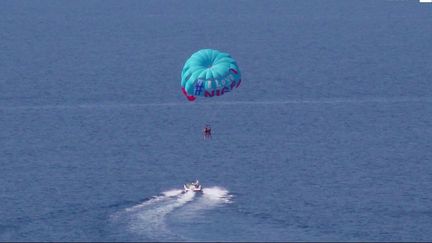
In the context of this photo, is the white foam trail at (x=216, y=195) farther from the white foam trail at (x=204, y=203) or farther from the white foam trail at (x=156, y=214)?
the white foam trail at (x=156, y=214)

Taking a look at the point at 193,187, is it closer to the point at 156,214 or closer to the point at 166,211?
the point at 166,211

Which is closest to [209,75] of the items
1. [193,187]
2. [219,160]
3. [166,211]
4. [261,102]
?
[166,211]

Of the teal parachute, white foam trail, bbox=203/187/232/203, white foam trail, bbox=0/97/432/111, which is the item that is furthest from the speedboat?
white foam trail, bbox=0/97/432/111

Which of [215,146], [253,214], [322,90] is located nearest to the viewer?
[253,214]

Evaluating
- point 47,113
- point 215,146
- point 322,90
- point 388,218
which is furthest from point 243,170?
point 322,90

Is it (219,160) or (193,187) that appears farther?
(219,160)

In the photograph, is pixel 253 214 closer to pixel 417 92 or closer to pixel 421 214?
pixel 421 214
